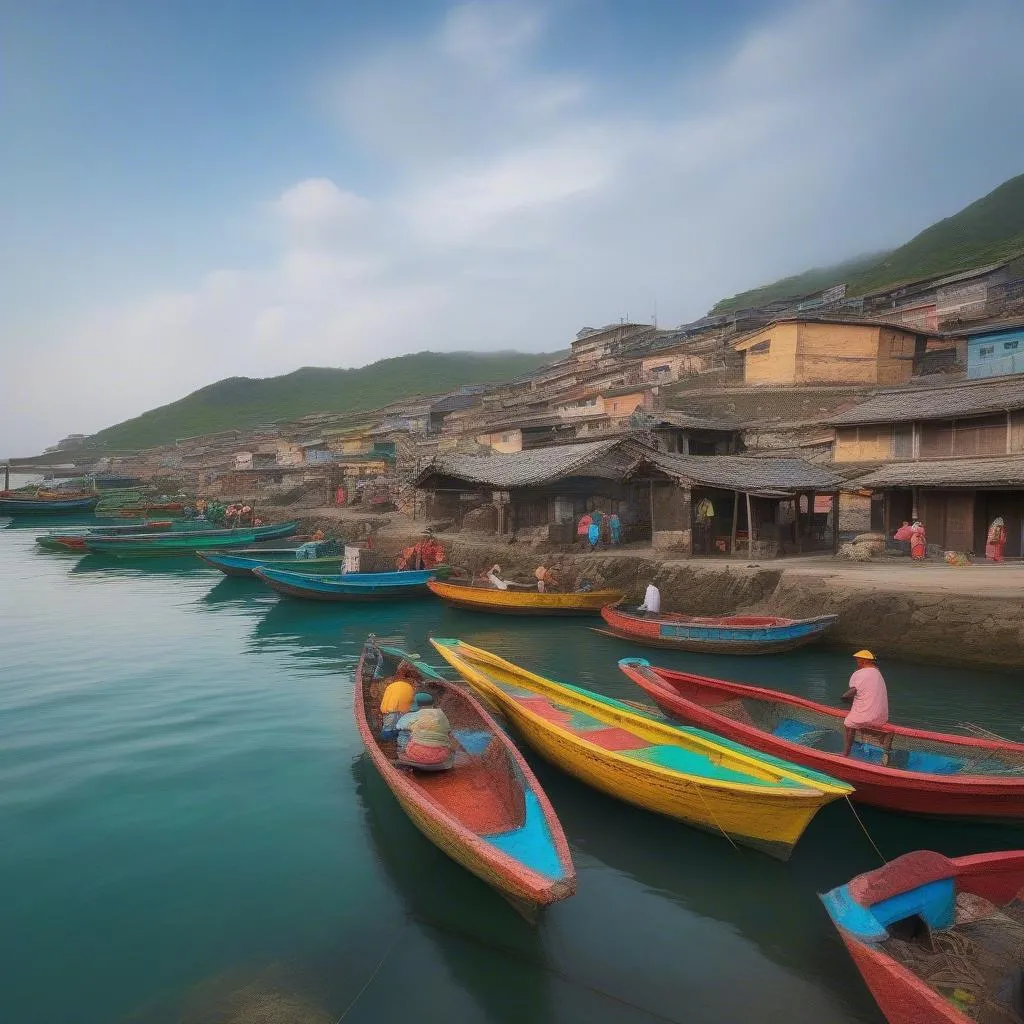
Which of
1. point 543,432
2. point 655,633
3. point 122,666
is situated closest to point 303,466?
point 543,432

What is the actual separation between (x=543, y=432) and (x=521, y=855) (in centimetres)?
3760

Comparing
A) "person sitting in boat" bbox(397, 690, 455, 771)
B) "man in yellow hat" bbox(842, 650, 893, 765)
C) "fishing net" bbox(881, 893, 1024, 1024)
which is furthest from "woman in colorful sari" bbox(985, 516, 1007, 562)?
"person sitting in boat" bbox(397, 690, 455, 771)

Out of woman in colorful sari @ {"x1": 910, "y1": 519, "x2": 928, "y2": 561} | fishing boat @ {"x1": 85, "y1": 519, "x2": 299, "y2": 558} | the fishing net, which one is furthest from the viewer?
fishing boat @ {"x1": 85, "y1": 519, "x2": 299, "y2": 558}

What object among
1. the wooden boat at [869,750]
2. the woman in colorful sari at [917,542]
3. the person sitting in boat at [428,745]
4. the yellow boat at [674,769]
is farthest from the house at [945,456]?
the person sitting in boat at [428,745]

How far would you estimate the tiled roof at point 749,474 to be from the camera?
67.1 feet

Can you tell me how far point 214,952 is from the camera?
19.9ft

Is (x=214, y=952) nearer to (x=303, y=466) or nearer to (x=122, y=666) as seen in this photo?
(x=122, y=666)

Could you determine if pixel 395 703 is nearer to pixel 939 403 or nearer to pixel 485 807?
pixel 485 807

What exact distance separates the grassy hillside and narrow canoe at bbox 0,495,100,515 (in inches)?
1984

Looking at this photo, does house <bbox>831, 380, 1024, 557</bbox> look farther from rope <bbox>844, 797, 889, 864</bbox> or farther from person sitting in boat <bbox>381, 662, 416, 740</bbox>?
person sitting in boat <bbox>381, 662, 416, 740</bbox>

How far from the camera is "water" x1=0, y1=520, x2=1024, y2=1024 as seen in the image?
217 inches

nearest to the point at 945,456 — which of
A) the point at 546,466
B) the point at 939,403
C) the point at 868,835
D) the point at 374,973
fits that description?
the point at 939,403

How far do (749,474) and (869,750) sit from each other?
568 inches

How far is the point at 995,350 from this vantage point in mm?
29625
